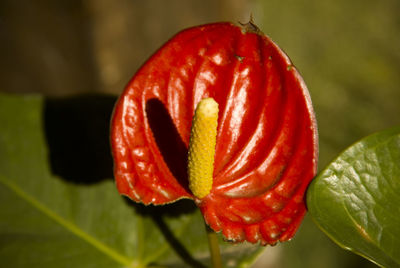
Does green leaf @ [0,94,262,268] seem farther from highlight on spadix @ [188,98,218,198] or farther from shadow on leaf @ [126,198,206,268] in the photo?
highlight on spadix @ [188,98,218,198]

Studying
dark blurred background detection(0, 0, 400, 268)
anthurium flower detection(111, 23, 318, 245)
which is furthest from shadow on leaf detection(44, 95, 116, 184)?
dark blurred background detection(0, 0, 400, 268)

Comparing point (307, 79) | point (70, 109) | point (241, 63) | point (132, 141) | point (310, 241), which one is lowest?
point (310, 241)

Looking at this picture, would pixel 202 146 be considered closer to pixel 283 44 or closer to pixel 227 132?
pixel 227 132

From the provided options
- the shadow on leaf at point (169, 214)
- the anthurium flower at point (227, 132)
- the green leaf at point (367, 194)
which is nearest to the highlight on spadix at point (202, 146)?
the anthurium flower at point (227, 132)

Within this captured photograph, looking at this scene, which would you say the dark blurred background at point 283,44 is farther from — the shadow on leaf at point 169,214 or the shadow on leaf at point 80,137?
the shadow on leaf at point 169,214

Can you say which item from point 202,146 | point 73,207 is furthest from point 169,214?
point 202,146

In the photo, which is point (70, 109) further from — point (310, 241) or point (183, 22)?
point (310, 241)

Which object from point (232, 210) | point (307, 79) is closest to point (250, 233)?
point (232, 210)
